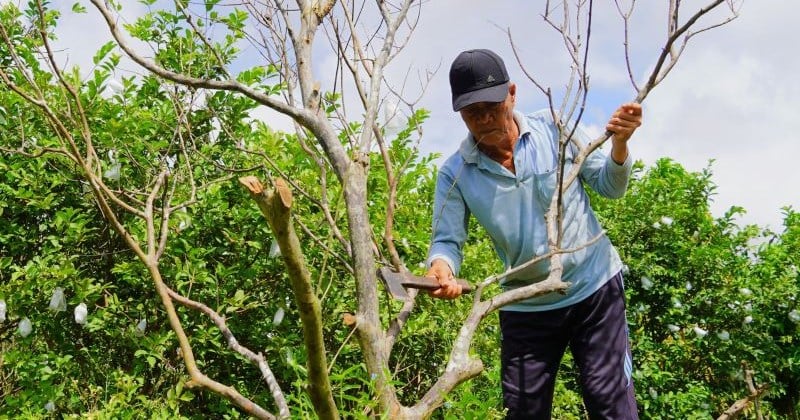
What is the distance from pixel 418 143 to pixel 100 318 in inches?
64.3

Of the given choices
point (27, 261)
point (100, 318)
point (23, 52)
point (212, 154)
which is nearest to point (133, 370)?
point (100, 318)

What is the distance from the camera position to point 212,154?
4043mm

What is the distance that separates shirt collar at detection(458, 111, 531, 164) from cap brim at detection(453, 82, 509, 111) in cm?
22

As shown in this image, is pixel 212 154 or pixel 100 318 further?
pixel 212 154

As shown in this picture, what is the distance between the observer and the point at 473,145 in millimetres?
2938

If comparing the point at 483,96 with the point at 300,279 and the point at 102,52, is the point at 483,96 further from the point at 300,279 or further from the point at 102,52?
the point at 102,52

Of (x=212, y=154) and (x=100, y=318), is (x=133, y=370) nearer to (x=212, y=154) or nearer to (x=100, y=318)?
(x=100, y=318)

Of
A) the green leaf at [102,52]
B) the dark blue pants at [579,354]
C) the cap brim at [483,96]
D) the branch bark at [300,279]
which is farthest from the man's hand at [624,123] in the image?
the green leaf at [102,52]

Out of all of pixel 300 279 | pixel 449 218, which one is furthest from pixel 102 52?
pixel 300 279

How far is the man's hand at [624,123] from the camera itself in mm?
2588

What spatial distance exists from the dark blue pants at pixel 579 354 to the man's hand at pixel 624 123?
54cm

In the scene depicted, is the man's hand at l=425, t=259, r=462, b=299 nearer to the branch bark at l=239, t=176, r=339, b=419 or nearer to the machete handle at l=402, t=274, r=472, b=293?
the machete handle at l=402, t=274, r=472, b=293

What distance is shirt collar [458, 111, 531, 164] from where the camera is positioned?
9.61 feet

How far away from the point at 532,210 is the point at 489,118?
14.3 inches
